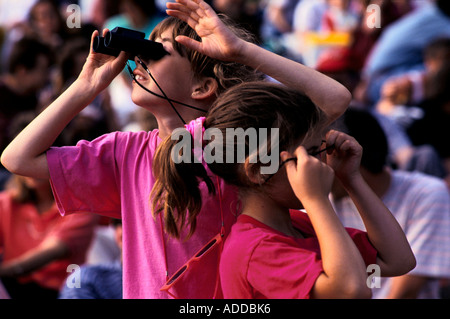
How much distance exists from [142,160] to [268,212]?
0.43 m

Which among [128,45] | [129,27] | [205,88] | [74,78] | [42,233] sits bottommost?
[42,233]

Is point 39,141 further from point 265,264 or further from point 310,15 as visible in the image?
point 310,15

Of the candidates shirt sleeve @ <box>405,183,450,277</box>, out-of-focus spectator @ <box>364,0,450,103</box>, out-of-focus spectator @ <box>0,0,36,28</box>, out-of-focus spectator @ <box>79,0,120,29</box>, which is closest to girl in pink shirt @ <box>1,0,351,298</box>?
shirt sleeve @ <box>405,183,450,277</box>

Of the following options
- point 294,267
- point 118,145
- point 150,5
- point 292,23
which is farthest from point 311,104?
point 292,23

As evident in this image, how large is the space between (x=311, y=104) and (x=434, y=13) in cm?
459

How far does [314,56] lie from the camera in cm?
579

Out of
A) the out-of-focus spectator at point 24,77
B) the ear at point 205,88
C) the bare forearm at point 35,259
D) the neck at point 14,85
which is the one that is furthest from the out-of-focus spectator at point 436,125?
the neck at point 14,85

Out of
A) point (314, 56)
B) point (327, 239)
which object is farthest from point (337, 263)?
point (314, 56)

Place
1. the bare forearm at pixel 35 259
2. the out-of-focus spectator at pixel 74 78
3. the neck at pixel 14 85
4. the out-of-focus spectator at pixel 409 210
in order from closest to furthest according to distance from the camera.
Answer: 1. the out-of-focus spectator at pixel 409 210
2. the bare forearm at pixel 35 259
3. the out-of-focus spectator at pixel 74 78
4. the neck at pixel 14 85

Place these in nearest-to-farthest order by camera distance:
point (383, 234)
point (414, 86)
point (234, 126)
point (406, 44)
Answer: point (234, 126) → point (383, 234) → point (414, 86) → point (406, 44)

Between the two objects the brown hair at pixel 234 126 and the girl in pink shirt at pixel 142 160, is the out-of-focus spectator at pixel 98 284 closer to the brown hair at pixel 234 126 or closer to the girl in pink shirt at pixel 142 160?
the girl in pink shirt at pixel 142 160

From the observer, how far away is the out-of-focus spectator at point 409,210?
2850 mm

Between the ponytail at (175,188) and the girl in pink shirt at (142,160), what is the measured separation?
1 centimetres

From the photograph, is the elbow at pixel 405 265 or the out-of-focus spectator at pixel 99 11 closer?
the elbow at pixel 405 265
